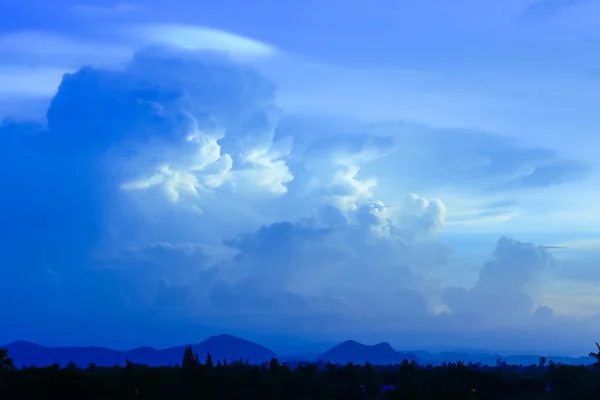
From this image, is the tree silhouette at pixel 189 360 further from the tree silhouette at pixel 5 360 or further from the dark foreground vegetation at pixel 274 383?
the tree silhouette at pixel 5 360

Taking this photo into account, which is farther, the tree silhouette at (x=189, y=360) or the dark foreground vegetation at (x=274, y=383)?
the tree silhouette at (x=189, y=360)

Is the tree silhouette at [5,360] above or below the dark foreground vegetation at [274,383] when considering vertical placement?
above

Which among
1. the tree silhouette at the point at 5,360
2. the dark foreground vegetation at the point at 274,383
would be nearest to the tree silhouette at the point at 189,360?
the dark foreground vegetation at the point at 274,383

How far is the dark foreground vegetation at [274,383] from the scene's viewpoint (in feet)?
293

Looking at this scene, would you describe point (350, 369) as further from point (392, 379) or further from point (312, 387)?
point (312, 387)

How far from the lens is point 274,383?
117 metres

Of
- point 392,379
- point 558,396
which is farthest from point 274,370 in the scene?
point 558,396

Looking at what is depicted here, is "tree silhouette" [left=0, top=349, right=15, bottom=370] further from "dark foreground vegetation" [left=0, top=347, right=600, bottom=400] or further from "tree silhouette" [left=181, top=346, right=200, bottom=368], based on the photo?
"tree silhouette" [left=181, top=346, right=200, bottom=368]

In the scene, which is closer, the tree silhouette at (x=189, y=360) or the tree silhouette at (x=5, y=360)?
the tree silhouette at (x=5, y=360)

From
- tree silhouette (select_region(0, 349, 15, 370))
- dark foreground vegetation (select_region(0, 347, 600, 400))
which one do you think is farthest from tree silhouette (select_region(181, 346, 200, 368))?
tree silhouette (select_region(0, 349, 15, 370))

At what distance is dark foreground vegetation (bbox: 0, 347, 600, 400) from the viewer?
89.2 m

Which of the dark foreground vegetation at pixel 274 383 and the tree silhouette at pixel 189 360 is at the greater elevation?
the tree silhouette at pixel 189 360

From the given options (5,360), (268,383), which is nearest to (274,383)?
(268,383)

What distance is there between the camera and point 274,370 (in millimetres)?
132375
